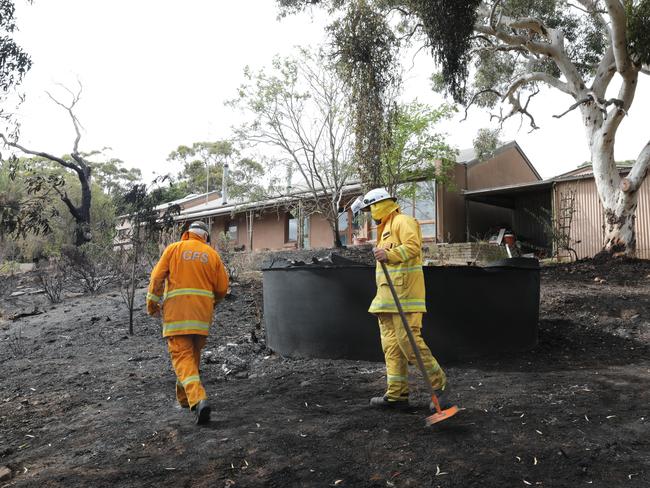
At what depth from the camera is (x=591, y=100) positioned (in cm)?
1240

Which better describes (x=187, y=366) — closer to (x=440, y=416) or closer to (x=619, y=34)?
(x=440, y=416)

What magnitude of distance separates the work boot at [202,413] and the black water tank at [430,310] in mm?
2155

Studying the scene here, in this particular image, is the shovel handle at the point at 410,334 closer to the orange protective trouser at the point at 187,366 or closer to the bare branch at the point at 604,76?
the orange protective trouser at the point at 187,366

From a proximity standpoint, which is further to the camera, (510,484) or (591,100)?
(591,100)

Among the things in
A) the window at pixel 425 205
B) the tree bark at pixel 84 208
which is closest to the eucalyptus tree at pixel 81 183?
the tree bark at pixel 84 208

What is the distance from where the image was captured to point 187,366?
4043mm

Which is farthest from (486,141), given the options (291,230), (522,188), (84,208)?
(84,208)

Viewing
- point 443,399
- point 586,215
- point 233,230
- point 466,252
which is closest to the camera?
point 443,399

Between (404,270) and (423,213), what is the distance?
16.6 m

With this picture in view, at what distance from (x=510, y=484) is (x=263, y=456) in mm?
1412

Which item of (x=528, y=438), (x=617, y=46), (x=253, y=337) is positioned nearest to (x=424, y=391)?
(x=528, y=438)

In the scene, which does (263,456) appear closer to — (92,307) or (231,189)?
(92,307)

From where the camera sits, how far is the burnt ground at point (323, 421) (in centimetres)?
285

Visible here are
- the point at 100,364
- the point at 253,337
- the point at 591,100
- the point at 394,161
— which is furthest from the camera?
the point at 394,161
